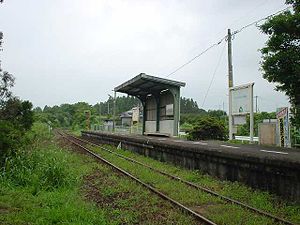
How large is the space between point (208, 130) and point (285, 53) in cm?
809

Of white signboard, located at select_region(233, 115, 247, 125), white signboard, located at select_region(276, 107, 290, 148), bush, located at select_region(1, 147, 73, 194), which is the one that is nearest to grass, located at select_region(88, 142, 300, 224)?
bush, located at select_region(1, 147, 73, 194)

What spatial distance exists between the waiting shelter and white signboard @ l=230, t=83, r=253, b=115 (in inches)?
232

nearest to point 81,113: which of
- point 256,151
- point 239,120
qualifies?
point 239,120

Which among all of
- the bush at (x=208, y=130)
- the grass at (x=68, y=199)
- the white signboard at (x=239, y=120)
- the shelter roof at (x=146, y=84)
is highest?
Result: the shelter roof at (x=146, y=84)

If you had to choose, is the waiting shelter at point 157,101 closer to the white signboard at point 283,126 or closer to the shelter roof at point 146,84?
the shelter roof at point 146,84

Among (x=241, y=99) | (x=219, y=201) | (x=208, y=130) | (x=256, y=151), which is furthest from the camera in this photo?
(x=208, y=130)

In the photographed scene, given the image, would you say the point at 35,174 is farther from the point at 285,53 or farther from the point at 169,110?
the point at 169,110

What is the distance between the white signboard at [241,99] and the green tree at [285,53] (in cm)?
187

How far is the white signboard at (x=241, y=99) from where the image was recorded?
18.8 m

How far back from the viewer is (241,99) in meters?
19.5

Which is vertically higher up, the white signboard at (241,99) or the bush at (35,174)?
the white signboard at (241,99)

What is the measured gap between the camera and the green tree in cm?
1593

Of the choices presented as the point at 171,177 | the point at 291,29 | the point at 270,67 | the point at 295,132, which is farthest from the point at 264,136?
the point at 171,177

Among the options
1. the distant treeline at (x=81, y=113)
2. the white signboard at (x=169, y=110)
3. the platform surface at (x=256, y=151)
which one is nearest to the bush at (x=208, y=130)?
the white signboard at (x=169, y=110)
